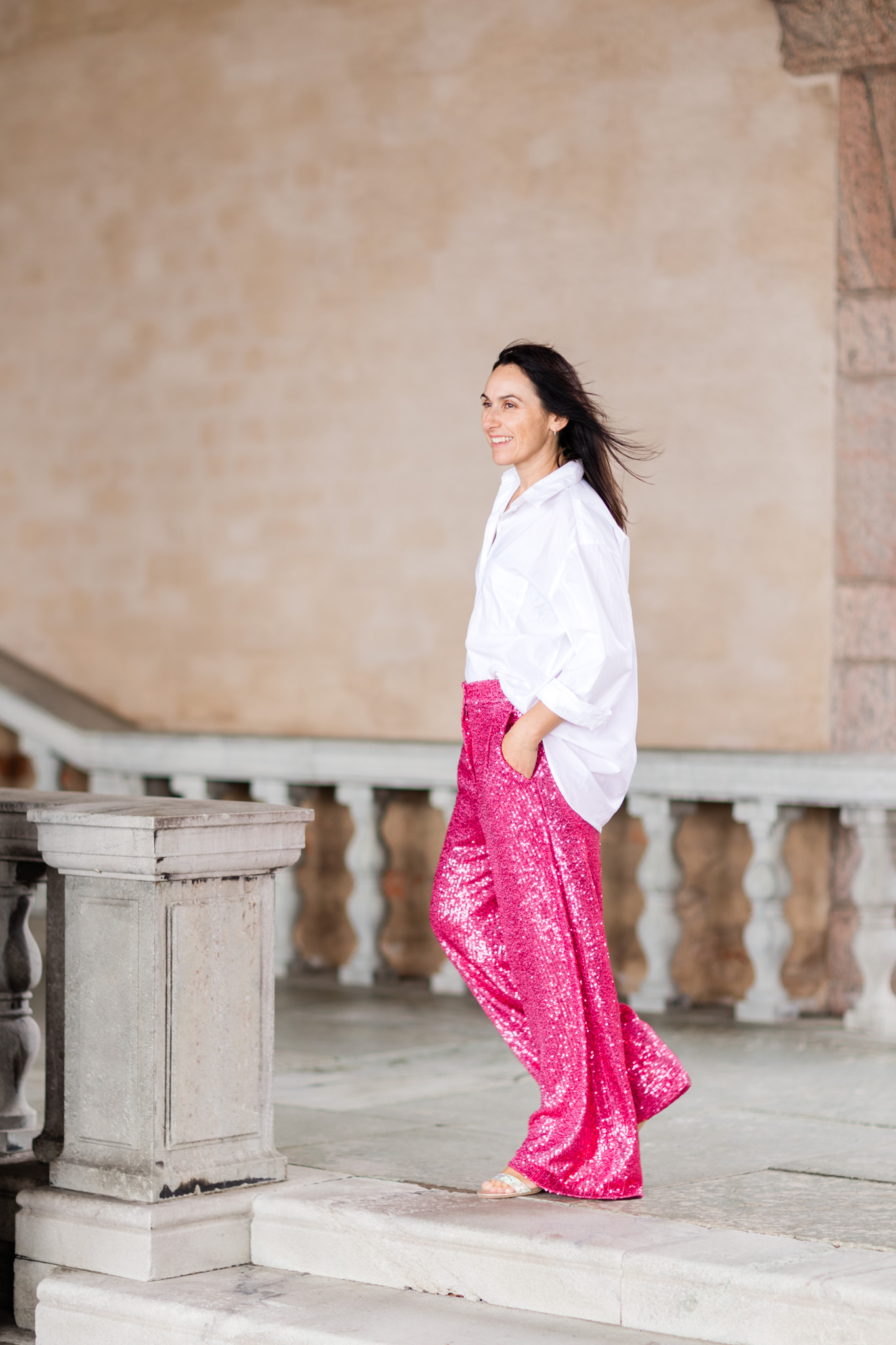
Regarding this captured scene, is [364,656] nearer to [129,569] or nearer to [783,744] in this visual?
[129,569]

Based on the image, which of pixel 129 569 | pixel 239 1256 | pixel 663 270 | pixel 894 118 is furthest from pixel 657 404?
pixel 239 1256

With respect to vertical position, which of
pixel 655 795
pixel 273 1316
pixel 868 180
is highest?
pixel 868 180

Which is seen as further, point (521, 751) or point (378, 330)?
point (378, 330)

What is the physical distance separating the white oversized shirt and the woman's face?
0.07 metres

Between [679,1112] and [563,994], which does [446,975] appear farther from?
[563,994]

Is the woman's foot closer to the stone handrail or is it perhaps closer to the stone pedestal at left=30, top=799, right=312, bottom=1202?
the stone pedestal at left=30, top=799, right=312, bottom=1202

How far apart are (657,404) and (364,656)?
4.65 feet

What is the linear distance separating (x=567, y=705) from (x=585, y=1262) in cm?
92

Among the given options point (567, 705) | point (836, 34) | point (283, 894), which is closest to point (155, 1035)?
point (567, 705)

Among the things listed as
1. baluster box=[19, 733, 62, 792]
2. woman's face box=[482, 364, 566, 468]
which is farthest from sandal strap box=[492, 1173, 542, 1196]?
baluster box=[19, 733, 62, 792]

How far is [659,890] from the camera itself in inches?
233

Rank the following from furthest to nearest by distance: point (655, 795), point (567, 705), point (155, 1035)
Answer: point (655, 795)
point (155, 1035)
point (567, 705)

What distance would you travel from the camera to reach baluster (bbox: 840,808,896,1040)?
219 inches

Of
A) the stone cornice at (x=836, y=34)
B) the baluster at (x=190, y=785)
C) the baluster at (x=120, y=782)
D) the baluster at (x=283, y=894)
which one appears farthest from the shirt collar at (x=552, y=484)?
the baluster at (x=120, y=782)
